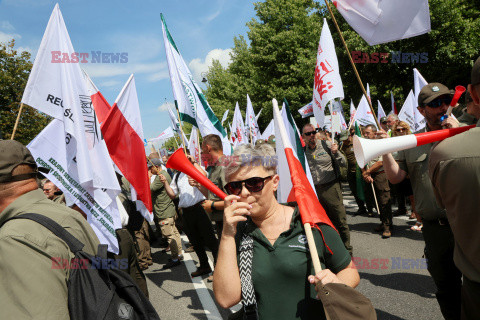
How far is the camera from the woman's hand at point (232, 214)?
5.76 ft

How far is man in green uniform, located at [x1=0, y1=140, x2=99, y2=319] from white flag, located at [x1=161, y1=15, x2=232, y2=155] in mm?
3835

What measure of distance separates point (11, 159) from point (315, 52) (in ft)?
78.0

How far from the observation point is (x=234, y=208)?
178 centimetres

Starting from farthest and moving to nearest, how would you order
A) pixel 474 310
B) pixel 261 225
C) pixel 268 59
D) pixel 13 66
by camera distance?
pixel 268 59 → pixel 13 66 → pixel 261 225 → pixel 474 310

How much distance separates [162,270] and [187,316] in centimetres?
226

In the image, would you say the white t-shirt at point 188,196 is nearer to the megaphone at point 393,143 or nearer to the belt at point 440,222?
the belt at point 440,222

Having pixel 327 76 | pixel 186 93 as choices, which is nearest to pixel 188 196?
pixel 186 93

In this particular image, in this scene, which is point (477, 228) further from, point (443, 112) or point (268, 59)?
point (268, 59)

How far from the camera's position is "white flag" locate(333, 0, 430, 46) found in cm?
276

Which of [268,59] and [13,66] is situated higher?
[13,66]

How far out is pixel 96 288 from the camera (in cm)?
151

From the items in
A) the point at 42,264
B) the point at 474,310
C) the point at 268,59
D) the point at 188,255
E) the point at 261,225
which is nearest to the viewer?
the point at 42,264

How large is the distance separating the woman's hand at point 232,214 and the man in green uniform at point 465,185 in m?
0.95

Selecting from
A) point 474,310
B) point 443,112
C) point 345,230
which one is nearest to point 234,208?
point 474,310
